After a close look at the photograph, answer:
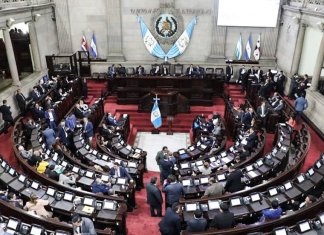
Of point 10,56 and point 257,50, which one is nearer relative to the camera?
point 10,56

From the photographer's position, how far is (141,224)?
766 centimetres

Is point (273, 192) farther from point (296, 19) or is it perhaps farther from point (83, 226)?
point (296, 19)

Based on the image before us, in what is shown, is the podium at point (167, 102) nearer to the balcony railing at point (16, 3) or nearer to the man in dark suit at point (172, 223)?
the balcony railing at point (16, 3)

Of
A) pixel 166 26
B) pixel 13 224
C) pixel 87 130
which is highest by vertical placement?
pixel 166 26

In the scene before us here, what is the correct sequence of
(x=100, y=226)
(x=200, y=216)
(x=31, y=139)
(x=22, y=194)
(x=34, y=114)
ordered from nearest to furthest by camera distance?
(x=200, y=216), (x=100, y=226), (x=22, y=194), (x=31, y=139), (x=34, y=114)

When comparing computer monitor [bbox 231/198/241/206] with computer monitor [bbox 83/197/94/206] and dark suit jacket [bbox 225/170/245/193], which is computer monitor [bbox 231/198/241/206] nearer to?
dark suit jacket [bbox 225/170/245/193]

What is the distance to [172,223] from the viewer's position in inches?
245

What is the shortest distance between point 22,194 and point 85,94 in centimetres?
915

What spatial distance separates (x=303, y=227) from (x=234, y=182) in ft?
6.69

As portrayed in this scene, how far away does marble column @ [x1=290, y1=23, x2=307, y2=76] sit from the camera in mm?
14695

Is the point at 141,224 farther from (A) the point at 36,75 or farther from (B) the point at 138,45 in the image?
(B) the point at 138,45

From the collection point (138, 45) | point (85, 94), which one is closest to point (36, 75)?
point (85, 94)

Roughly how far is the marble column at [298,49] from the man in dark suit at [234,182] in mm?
9799

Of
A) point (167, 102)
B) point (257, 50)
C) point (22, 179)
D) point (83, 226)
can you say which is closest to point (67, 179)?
point (22, 179)
